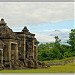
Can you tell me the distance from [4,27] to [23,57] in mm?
4291

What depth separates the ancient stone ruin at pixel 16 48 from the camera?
27984 mm

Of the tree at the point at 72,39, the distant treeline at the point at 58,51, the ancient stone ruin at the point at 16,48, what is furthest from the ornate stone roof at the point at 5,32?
the tree at the point at 72,39

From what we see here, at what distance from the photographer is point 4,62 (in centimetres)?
2797

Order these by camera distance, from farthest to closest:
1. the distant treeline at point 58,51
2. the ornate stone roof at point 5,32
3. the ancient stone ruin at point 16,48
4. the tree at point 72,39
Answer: the tree at point 72,39 → the distant treeline at point 58,51 → the ornate stone roof at point 5,32 → the ancient stone ruin at point 16,48

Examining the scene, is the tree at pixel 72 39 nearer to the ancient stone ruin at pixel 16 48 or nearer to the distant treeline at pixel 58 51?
the distant treeline at pixel 58 51

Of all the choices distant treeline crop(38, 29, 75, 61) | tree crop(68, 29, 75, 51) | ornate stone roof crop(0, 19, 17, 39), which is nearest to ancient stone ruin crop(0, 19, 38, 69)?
ornate stone roof crop(0, 19, 17, 39)

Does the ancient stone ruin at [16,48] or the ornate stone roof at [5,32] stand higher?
the ornate stone roof at [5,32]

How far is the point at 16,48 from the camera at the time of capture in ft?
97.0

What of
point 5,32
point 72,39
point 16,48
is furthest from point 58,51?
point 5,32

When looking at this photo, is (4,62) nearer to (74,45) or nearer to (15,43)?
(15,43)

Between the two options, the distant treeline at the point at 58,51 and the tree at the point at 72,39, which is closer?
the distant treeline at the point at 58,51

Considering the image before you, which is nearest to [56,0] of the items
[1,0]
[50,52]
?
[1,0]

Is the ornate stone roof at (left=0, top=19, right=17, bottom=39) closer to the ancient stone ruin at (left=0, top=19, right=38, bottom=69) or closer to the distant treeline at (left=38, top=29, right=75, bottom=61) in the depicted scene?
the ancient stone ruin at (left=0, top=19, right=38, bottom=69)

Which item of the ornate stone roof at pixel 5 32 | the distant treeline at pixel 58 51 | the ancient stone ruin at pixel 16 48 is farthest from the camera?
the distant treeline at pixel 58 51
